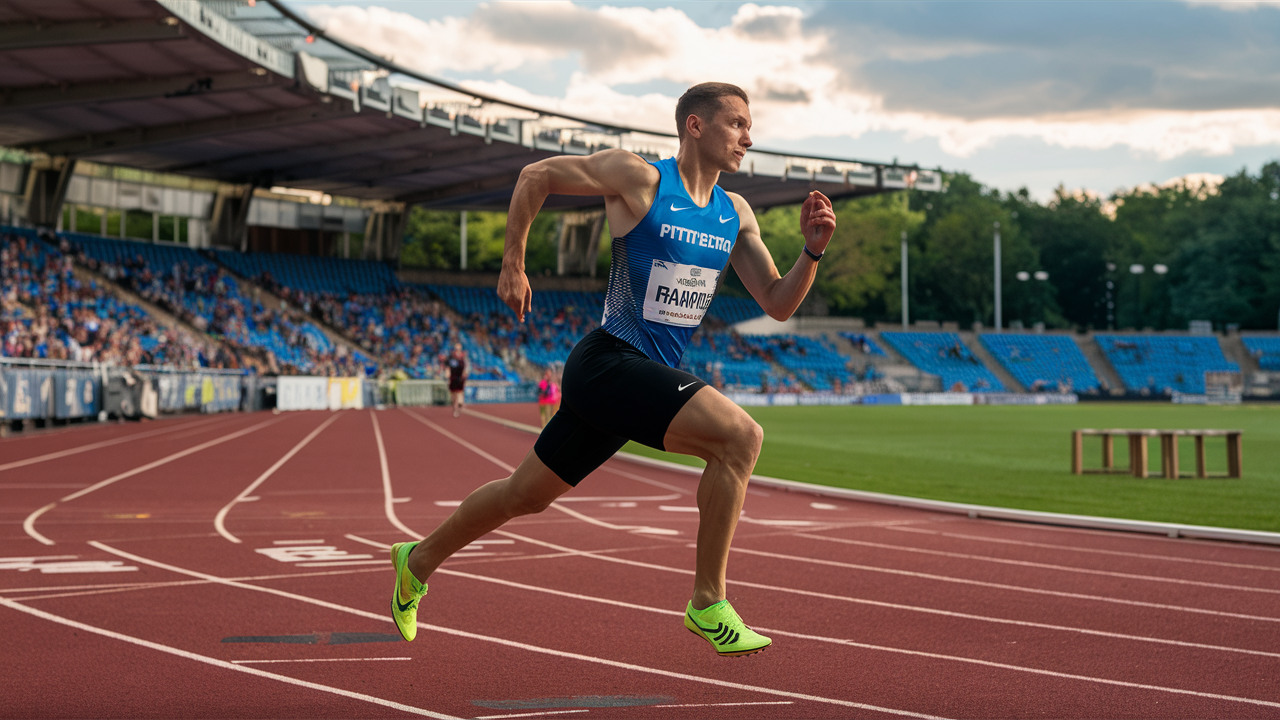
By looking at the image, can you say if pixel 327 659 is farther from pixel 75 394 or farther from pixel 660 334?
pixel 75 394

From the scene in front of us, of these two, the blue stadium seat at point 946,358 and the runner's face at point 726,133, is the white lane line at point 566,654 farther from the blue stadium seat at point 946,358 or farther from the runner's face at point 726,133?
the blue stadium seat at point 946,358

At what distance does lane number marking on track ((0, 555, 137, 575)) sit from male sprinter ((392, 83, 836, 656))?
4.16 meters

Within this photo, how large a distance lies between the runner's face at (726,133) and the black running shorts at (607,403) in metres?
0.83

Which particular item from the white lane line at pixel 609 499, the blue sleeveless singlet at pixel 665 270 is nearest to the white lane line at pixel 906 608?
the blue sleeveless singlet at pixel 665 270

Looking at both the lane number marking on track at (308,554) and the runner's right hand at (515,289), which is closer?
the runner's right hand at (515,289)

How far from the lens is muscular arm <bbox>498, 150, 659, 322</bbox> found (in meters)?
3.93

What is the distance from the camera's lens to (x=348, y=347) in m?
45.3

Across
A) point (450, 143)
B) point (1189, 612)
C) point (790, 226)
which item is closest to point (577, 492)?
point (1189, 612)

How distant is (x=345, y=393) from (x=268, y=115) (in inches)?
392

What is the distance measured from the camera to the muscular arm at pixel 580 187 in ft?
12.9

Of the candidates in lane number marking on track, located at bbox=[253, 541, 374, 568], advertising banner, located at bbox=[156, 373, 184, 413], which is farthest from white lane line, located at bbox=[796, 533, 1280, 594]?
advertising banner, located at bbox=[156, 373, 184, 413]

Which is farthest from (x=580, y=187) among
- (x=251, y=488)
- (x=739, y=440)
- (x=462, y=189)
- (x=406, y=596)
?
(x=462, y=189)

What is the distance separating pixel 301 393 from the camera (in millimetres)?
36781

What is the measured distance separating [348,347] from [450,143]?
9.67 m
